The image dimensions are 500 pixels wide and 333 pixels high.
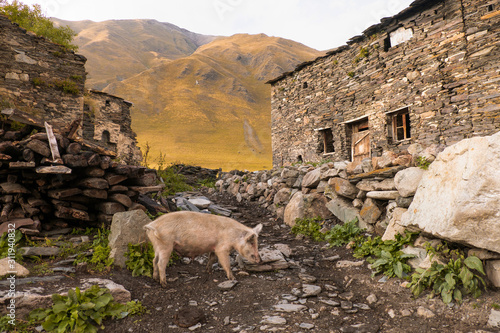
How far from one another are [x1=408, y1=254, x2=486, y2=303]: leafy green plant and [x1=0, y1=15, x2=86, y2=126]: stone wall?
1108cm

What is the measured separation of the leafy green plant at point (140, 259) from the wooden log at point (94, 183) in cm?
144

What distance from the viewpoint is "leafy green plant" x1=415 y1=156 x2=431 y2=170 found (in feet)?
15.9

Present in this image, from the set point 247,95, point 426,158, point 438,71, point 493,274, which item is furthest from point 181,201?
point 247,95

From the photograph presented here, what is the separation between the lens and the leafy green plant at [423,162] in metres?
4.84

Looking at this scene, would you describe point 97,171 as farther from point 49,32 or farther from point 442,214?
point 49,32

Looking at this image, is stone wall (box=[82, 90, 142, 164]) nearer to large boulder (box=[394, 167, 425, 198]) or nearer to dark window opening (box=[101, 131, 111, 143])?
dark window opening (box=[101, 131, 111, 143])

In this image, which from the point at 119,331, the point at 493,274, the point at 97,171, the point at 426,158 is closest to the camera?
the point at 119,331

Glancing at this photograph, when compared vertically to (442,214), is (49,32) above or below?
above

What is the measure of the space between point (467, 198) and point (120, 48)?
6344 inches

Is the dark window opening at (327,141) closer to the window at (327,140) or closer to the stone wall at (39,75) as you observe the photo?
the window at (327,140)

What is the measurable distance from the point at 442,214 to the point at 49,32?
57.0ft

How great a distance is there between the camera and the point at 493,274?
3.25 m

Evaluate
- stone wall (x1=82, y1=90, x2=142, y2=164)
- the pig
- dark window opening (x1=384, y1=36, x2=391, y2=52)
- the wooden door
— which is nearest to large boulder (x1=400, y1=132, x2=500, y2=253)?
the pig

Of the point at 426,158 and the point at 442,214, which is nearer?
the point at 442,214
